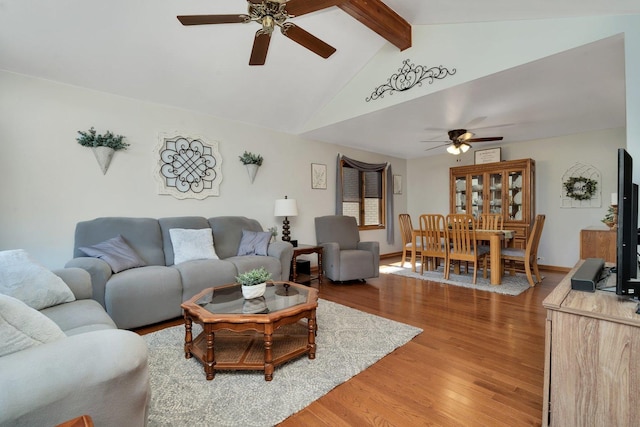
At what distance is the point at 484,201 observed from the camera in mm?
5223

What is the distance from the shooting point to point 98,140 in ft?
9.62

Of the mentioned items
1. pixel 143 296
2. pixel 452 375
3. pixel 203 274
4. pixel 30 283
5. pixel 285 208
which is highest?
pixel 285 208

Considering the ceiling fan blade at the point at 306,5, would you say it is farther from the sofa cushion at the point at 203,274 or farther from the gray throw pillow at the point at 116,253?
the gray throw pillow at the point at 116,253

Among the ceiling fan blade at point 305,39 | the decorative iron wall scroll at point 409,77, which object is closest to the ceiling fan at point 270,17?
the ceiling fan blade at point 305,39

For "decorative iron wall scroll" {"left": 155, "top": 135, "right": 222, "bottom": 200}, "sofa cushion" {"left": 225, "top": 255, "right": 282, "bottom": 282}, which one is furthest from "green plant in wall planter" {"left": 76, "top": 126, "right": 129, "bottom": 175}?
"sofa cushion" {"left": 225, "top": 255, "right": 282, "bottom": 282}

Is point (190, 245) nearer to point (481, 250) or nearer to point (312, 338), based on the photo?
point (312, 338)

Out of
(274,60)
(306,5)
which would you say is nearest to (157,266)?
(274,60)

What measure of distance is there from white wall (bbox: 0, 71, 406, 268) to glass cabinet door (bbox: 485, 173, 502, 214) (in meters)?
4.17

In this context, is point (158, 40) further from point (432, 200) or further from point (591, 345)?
point (432, 200)

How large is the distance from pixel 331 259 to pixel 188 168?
7.45 ft

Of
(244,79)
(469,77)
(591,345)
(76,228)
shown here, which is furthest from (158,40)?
(591,345)

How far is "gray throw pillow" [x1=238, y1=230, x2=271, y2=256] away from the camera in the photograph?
3551 mm

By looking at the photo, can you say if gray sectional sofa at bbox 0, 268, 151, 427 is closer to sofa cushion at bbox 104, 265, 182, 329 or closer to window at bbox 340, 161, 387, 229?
sofa cushion at bbox 104, 265, 182, 329

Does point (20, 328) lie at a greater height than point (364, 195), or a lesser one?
lesser
